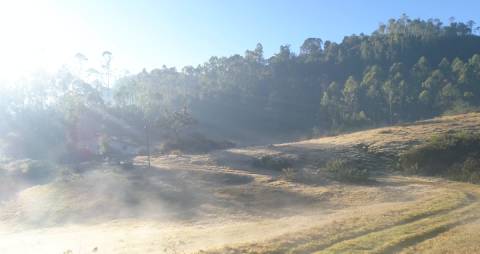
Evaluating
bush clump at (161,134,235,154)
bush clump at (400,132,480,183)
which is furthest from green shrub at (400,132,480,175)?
bush clump at (161,134,235,154)

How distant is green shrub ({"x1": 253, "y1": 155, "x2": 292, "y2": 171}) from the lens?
1966 inches

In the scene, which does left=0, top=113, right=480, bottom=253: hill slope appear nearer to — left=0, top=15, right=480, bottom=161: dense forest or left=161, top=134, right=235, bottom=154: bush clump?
left=161, top=134, right=235, bottom=154: bush clump

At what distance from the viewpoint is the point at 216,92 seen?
128250 mm

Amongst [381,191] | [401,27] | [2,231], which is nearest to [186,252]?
[381,191]

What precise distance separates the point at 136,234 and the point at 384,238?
46.4 feet

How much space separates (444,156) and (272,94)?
83787 millimetres

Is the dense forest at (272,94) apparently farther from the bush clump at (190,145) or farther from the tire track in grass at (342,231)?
the tire track in grass at (342,231)

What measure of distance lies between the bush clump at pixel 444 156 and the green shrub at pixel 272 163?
11.6 metres

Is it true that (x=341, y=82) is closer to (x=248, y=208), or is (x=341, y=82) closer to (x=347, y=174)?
(x=347, y=174)

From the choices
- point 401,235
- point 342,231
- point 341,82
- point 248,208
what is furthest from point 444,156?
point 341,82

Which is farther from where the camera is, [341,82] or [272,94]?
[341,82]

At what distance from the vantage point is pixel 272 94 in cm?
12581

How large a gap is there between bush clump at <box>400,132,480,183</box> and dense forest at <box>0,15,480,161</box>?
35887 mm

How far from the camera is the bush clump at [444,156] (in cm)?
4084
